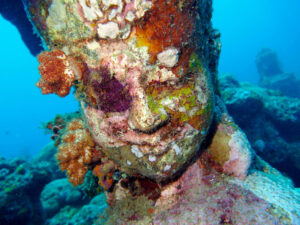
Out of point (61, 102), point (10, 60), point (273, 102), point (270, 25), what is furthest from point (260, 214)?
point (10, 60)

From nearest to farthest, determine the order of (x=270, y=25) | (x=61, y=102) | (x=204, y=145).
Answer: (x=204, y=145) < (x=270, y=25) < (x=61, y=102)

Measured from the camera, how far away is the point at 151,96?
7.86ft

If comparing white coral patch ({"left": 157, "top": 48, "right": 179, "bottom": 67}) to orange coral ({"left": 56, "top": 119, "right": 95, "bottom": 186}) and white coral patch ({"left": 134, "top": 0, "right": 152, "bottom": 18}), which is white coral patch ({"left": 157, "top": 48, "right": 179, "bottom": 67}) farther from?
orange coral ({"left": 56, "top": 119, "right": 95, "bottom": 186})

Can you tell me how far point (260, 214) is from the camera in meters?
2.23

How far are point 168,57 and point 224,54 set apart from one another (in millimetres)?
143612

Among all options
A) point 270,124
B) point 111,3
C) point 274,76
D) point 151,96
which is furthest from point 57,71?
point 274,76

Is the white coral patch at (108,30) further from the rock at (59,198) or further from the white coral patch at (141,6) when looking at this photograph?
the rock at (59,198)

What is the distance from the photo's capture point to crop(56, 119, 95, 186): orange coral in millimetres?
3389

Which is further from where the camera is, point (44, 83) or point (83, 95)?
point (83, 95)

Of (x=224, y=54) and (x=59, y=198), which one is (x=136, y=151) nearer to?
(x=59, y=198)

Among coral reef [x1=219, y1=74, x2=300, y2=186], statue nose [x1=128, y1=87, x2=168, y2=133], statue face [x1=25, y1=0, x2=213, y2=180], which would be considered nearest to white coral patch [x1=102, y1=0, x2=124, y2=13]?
statue face [x1=25, y1=0, x2=213, y2=180]

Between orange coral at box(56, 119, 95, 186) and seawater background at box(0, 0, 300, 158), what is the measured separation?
96.3 metres

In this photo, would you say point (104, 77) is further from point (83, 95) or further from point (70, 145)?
point (70, 145)

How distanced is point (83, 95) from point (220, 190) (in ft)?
8.20
